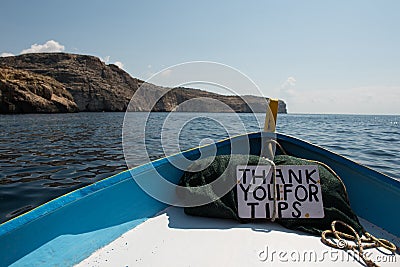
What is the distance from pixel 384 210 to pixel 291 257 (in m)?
1.36

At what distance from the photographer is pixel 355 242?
240 cm

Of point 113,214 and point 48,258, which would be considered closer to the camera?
point 48,258

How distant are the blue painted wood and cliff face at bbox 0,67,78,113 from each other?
54.8 m

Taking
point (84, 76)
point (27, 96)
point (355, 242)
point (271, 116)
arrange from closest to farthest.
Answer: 1. point (355, 242)
2. point (271, 116)
3. point (27, 96)
4. point (84, 76)

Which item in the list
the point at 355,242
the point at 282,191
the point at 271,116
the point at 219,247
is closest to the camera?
the point at 219,247

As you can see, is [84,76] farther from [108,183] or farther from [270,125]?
[108,183]

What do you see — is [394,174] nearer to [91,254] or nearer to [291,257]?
[291,257]

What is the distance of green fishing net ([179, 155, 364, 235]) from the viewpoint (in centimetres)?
267

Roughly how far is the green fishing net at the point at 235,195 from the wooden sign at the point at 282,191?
0.18ft

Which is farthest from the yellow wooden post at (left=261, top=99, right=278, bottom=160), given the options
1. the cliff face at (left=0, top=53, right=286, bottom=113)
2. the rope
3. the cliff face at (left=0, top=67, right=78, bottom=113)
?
the cliff face at (left=0, top=53, right=286, bottom=113)

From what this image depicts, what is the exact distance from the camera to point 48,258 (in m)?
1.90

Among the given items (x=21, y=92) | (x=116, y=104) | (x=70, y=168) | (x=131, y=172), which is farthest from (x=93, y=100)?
(x=131, y=172)

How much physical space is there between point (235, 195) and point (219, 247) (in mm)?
715

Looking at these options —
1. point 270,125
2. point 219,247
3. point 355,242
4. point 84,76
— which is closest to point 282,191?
point 355,242
